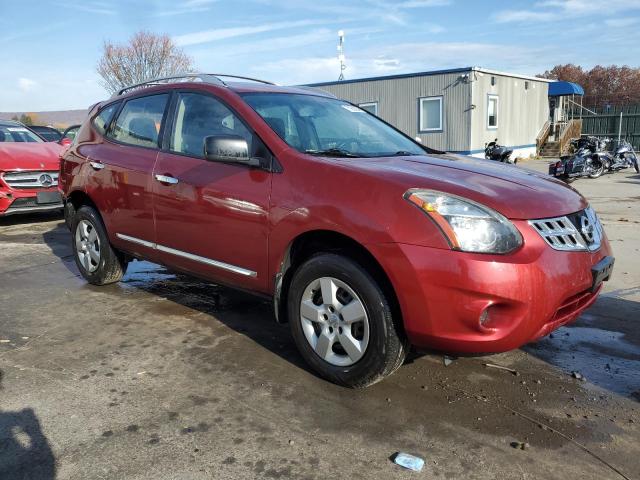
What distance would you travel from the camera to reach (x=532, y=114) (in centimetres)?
2736

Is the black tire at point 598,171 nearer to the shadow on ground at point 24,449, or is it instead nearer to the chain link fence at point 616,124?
the chain link fence at point 616,124

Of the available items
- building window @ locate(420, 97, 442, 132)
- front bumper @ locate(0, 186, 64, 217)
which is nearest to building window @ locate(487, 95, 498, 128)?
building window @ locate(420, 97, 442, 132)

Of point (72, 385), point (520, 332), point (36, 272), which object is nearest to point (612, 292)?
point (520, 332)

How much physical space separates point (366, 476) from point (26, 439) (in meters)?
1.70

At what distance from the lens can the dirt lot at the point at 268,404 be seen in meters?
2.59

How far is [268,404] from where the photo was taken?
313 cm

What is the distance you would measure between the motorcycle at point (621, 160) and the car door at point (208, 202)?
1516cm

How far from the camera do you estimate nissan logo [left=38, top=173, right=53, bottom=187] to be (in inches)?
344

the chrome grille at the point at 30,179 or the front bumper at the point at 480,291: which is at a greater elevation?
the chrome grille at the point at 30,179

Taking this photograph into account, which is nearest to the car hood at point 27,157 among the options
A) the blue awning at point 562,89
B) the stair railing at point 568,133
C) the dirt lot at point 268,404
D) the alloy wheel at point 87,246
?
the alloy wheel at point 87,246

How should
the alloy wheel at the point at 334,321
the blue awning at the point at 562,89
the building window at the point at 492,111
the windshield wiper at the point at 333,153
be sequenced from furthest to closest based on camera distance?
1. the blue awning at the point at 562,89
2. the building window at the point at 492,111
3. the windshield wiper at the point at 333,153
4. the alloy wheel at the point at 334,321

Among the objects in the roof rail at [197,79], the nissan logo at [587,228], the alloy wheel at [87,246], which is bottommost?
the alloy wheel at [87,246]

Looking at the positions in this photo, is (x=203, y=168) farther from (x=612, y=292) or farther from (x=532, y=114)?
(x=532, y=114)

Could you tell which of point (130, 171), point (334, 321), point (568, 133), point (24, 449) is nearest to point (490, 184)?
point (334, 321)
